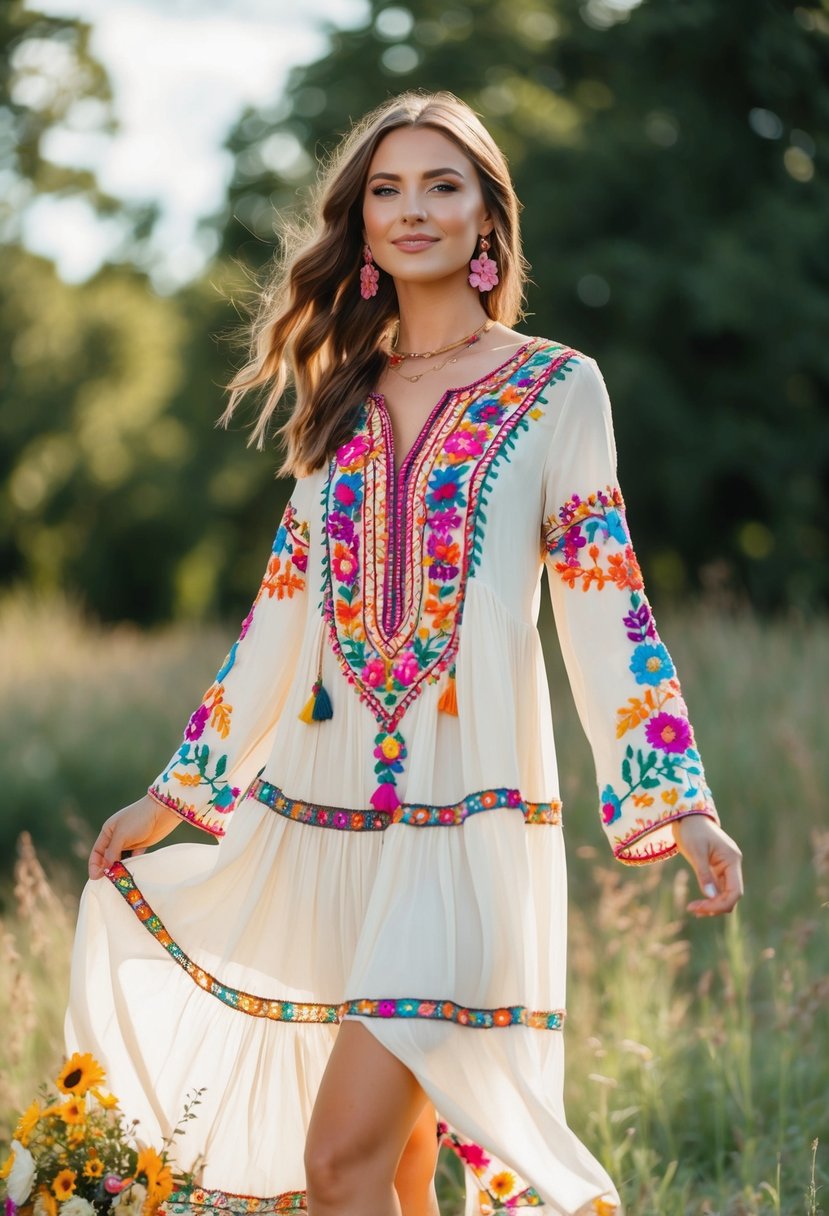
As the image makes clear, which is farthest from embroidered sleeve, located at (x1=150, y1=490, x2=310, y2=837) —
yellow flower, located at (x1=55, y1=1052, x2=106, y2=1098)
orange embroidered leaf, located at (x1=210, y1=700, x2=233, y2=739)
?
yellow flower, located at (x1=55, y1=1052, x2=106, y2=1098)

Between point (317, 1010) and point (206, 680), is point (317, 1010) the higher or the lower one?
the lower one

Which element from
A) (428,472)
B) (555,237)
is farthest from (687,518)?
(428,472)

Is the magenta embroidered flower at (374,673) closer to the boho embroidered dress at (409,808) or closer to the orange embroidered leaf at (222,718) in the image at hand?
A: the boho embroidered dress at (409,808)

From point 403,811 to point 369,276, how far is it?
1.10 meters

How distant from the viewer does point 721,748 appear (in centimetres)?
666

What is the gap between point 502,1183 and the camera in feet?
8.64

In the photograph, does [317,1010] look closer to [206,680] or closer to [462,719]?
[462,719]

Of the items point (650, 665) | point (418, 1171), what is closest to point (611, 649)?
point (650, 665)

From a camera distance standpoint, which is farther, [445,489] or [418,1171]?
[418,1171]

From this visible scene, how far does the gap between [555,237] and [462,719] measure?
14551mm

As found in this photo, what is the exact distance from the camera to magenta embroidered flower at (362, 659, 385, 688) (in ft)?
8.55

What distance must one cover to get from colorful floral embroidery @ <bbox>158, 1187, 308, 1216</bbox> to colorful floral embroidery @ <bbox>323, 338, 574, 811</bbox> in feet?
2.69

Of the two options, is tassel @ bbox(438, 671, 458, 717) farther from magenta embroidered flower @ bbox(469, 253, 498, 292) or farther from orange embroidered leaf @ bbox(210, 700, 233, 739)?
magenta embroidered flower @ bbox(469, 253, 498, 292)

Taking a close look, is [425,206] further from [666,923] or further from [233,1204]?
[666,923]
